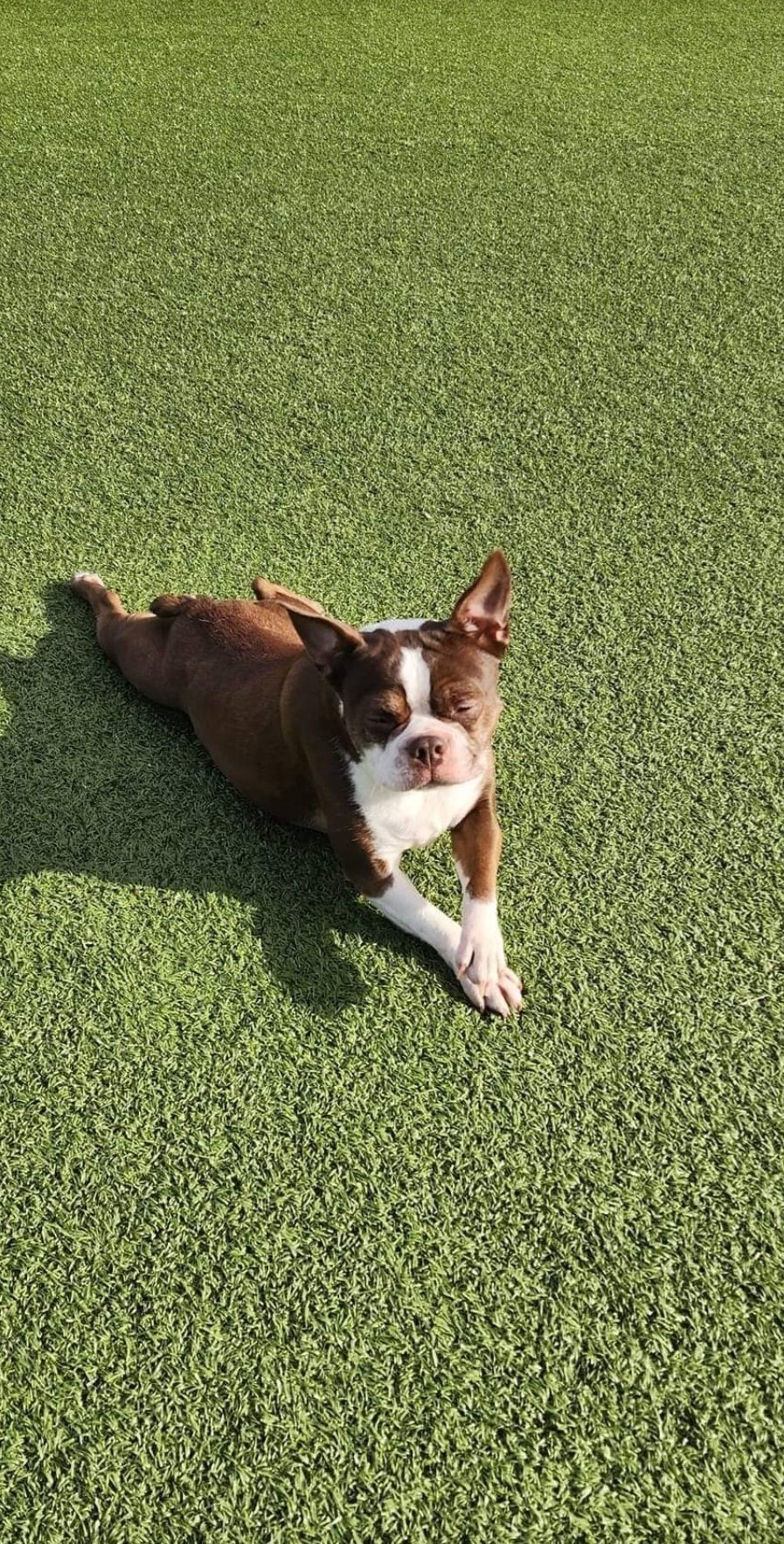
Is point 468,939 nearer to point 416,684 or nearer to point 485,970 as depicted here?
point 485,970

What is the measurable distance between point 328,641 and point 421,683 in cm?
25

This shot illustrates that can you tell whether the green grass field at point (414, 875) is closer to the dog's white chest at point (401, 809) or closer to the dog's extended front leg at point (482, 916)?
the dog's extended front leg at point (482, 916)

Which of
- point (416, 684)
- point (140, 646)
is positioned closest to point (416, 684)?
point (416, 684)

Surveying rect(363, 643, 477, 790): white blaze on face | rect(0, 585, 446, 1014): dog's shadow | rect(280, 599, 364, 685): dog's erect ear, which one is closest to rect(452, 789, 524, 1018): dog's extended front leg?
rect(0, 585, 446, 1014): dog's shadow

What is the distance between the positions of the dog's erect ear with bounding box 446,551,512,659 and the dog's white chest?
356 millimetres

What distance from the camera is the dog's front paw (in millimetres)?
2635

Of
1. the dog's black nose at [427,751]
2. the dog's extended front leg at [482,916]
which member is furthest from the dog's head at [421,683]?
the dog's extended front leg at [482,916]

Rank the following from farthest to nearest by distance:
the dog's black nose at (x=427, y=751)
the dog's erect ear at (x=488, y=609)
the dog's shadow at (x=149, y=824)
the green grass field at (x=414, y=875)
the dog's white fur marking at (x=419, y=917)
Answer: the dog's shadow at (x=149, y=824) → the dog's white fur marking at (x=419, y=917) → the dog's erect ear at (x=488, y=609) → the dog's black nose at (x=427, y=751) → the green grass field at (x=414, y=875)

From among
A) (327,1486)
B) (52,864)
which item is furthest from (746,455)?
(327,1486)

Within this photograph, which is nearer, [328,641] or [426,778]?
[426,778]

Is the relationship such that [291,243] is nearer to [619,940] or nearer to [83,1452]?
[619,940]

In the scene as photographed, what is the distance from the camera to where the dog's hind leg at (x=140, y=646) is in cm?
337

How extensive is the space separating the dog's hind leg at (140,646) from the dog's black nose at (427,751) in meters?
1.18

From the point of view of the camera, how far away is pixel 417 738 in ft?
8.00
